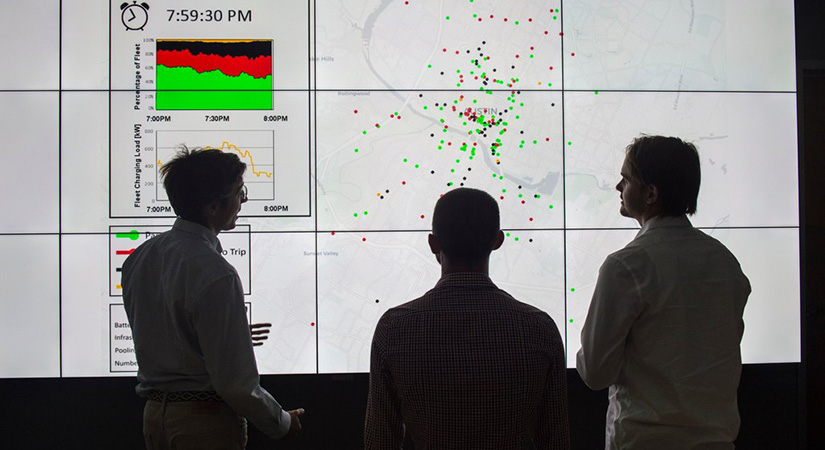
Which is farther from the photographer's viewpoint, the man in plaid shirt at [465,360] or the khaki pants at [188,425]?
the khaki pants at [188,425]

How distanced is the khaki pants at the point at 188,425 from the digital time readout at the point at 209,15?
1.69 meters

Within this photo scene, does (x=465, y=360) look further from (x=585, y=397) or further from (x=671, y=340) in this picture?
(x=585, y=397)

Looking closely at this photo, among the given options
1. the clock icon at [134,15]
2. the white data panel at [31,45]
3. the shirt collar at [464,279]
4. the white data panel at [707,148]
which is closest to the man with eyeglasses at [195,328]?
the shirt collar at [464,279]

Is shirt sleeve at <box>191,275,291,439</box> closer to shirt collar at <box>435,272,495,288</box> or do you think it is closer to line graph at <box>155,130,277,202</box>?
shirt collar at <box>435,272,495,288</box>

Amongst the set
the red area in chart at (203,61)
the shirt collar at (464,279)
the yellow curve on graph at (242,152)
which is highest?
the red area in chart at (203,61)

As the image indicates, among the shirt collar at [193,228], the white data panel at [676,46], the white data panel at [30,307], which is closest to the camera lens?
the shirt collar at [193,228]

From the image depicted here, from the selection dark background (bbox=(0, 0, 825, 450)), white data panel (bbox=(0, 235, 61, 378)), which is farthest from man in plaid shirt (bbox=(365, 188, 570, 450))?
white data panel (bbox=(0, 235, 61, 378))

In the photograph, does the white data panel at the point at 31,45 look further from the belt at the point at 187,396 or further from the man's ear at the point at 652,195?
the man's ear at the point at 652,195

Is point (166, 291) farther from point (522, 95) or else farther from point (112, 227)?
point (522, 95)

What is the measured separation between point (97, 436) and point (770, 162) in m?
3.31

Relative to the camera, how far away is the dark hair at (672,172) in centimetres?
154

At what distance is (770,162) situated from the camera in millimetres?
2660

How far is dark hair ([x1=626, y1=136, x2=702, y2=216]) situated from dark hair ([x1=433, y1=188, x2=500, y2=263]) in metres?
0.52

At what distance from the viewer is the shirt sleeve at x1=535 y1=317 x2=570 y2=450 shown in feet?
4.37
